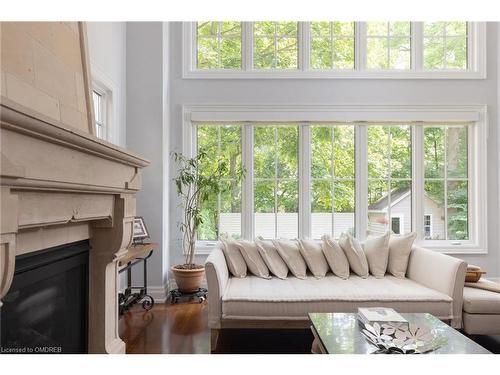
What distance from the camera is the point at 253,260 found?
360cm

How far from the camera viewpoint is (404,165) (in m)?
4.84

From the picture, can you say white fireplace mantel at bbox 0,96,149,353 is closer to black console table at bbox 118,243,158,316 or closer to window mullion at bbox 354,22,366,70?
black console table at bbox 118,243,158,316

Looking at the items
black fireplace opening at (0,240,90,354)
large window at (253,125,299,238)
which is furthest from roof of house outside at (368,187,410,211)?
black fireplace opening at (0,240,90,354)

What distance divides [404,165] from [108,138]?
341 centimetres

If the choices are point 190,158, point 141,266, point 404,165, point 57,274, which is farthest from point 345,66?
point 57,274

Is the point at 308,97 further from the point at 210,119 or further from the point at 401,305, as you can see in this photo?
the point at 401,305

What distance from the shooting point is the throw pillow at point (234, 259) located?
3541mm

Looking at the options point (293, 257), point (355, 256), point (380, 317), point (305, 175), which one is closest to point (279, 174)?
point (305, 175)

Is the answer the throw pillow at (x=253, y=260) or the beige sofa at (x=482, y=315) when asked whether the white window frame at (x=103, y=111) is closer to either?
the throw pillow at (x=253, y=260)

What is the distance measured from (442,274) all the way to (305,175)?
2.03 metres

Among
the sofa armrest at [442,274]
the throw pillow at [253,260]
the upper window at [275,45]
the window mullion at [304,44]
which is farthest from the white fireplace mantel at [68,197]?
the window mullion at [304,44]

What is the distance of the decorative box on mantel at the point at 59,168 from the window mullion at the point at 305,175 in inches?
106

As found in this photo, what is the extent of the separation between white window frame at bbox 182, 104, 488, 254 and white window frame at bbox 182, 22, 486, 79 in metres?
0.37

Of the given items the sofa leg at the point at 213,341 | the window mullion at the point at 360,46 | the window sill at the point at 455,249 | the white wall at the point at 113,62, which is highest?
the window mullion at the point at 360,46
